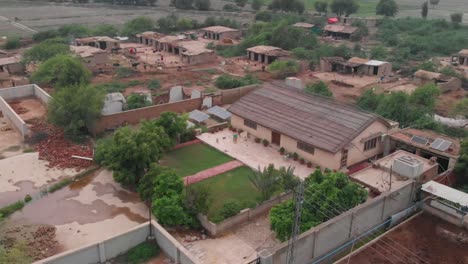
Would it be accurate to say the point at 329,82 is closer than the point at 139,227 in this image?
No

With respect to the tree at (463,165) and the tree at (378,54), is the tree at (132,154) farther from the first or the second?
the tree at (378,54)

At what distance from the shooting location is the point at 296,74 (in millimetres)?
47750

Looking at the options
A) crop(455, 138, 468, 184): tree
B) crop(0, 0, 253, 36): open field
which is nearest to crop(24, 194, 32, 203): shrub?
crop(455, 138, 468, 184): tree

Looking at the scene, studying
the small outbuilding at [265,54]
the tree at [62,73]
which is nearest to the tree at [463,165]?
the tree at [62,73]

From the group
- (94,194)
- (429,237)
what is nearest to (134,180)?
(94,194)

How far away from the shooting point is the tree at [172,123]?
2641 cm

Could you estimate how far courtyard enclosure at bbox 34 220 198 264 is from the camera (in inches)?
650

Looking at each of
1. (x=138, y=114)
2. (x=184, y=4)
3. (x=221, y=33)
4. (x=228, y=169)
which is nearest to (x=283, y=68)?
(x=138, y=114)

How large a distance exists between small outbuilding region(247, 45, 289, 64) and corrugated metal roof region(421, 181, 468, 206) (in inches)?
1301

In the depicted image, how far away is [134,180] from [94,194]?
2.33m

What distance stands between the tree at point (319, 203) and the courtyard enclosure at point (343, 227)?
592 millimetres

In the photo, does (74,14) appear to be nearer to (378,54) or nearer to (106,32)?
(106,32)

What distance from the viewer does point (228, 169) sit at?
979 inches

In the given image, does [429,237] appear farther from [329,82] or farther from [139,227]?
[329,82]
